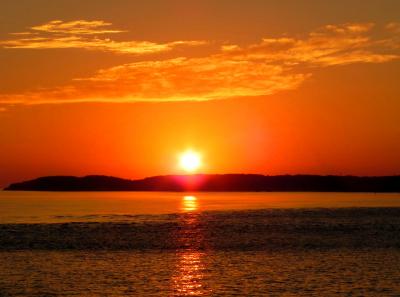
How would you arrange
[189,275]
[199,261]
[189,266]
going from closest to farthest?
[189,275] → [189,266] → [199,261]

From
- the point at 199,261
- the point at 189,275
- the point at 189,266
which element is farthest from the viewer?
the point at 199,261

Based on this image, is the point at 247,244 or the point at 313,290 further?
the point at 247,244

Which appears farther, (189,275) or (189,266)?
(189,266)

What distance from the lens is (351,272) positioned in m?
37.8

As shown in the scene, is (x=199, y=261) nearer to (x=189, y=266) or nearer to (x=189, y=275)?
(x=189, y=266)

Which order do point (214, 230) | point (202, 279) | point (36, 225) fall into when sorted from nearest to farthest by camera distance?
point (202, 279) < point (214, 230) < point (36, 225)

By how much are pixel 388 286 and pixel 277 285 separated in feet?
18.5

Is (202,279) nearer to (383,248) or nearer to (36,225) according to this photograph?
(383,248)

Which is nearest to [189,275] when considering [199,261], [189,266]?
[189,266]

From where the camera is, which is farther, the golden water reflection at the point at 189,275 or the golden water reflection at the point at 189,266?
the golden water reflection at the point at 189,266

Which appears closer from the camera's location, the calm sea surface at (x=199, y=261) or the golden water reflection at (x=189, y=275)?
the golden water reflection at (x=189, y=275)

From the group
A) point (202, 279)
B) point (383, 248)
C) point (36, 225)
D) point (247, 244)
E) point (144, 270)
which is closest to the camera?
point (202, 279)

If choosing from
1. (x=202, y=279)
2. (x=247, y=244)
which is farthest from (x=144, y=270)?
(x=247, y=244)

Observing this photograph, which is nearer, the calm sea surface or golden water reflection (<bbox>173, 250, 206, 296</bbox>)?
golden water reflection (<bbox>173, 250, 206, 296</bbox>)
